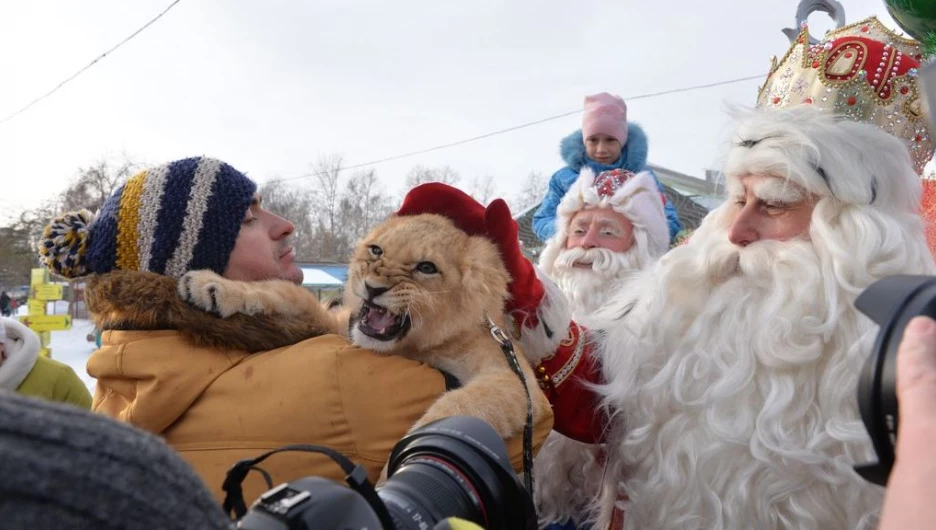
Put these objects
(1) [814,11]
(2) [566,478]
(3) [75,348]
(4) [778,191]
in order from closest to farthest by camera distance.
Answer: (4) [778,191], (2) [566,478], (1) [814,11], (3) [75,348]

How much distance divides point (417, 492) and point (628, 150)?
368cm

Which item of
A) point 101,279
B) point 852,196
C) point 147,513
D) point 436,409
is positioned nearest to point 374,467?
point 436,409

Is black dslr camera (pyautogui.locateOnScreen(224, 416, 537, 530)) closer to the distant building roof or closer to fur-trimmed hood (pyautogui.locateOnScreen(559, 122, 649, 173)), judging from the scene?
fur-trimmed hood (pyautogui.locateOnScreen(559, 122, 649, 173))

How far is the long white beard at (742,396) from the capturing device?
4.94ft

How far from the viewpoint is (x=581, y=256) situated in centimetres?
307

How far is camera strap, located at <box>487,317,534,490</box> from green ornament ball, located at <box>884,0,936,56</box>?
5.34 feet

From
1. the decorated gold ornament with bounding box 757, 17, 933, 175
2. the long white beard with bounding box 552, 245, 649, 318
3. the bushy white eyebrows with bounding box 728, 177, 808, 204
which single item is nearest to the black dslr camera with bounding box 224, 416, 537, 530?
the bushy white eyebrows with bounding box 728, 177, 808, 204

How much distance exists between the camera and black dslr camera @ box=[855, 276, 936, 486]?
2.32ft

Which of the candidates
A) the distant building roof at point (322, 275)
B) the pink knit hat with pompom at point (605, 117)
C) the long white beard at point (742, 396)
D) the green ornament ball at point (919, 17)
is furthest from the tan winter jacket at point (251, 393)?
the distant building roof at point (322, 275)

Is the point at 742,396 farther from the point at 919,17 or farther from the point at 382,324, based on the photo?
the point at 919,17

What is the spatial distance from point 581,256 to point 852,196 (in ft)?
4.84

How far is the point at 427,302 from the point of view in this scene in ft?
5.17

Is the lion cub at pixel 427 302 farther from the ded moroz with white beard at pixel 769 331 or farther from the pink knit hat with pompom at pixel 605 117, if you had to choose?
the pink knit hat with pompom at pixel 605 117

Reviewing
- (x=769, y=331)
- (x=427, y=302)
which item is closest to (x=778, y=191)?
(x=769, y=331)
